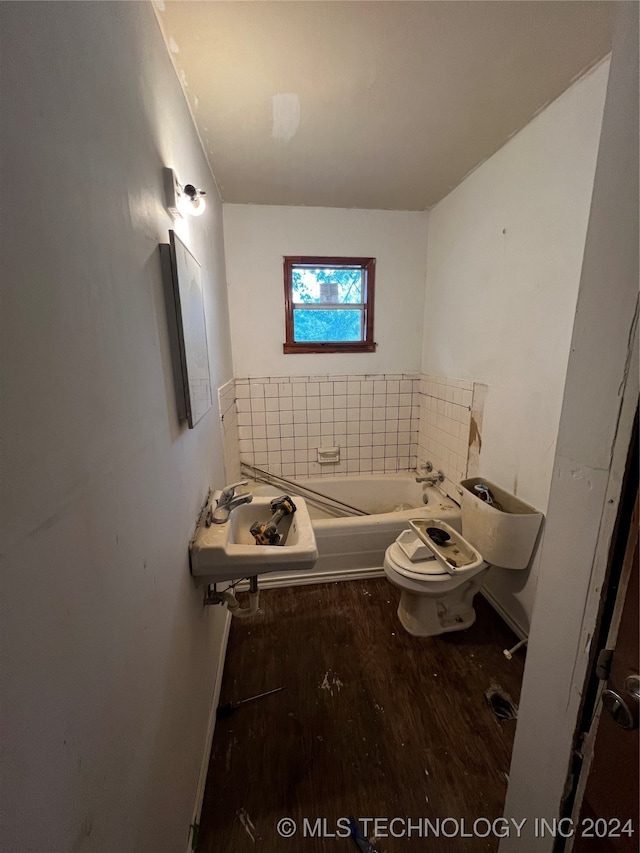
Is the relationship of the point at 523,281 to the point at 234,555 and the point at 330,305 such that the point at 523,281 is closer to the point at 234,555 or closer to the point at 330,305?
the point at 330,305

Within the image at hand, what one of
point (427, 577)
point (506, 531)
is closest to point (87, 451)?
point (427, 577)

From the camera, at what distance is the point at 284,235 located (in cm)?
222

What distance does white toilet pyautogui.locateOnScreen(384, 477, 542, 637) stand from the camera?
4.83 ft

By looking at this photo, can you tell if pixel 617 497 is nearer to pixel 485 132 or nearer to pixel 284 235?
pixel 485 132

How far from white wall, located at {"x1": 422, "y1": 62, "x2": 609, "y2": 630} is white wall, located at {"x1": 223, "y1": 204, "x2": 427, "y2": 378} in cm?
36

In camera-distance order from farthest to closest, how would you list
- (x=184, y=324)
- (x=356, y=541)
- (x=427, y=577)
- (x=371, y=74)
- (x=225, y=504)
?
1. (x=356, y=541)
2. (x=427, y=577)
3. (x=225, y=504)
4. (x=371, y=74)
5. (x=184, y=324)

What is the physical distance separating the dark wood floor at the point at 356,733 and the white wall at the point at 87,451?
0.30m

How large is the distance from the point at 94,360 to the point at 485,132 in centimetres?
198

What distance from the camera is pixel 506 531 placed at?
1494 mm

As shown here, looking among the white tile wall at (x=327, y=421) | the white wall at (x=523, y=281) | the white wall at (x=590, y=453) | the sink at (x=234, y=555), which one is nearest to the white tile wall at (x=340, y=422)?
the white tile wall at (x=327, y=421)

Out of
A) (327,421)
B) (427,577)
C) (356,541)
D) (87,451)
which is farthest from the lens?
(327,421)

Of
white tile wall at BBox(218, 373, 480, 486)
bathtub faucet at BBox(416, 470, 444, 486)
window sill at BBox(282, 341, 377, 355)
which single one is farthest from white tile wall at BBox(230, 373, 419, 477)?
bathtub faucet at BBox(416, 470, 444, 486)

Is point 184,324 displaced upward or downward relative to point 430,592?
upward

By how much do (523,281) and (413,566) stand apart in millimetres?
1489
